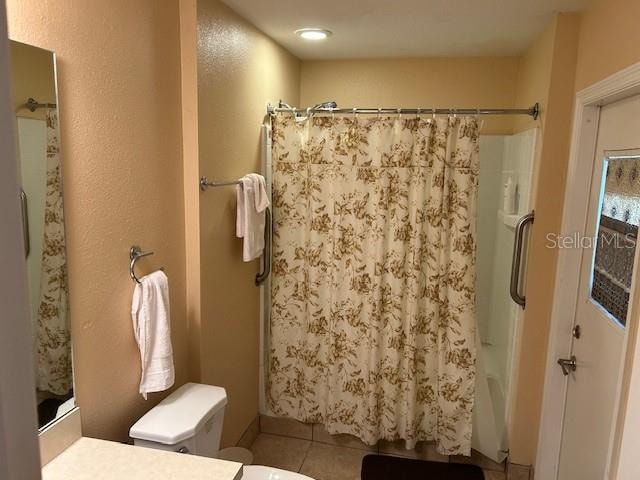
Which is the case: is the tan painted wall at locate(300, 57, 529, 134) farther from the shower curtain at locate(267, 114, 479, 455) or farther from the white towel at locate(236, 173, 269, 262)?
the white towel at locate(236, 173, 269, 262)

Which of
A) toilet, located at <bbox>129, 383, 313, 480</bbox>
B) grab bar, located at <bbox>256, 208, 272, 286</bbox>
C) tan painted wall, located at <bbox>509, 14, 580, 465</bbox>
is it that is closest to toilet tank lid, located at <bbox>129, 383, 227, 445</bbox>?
toilet, located at <bbox>129, 383, 313, 480</bbox>

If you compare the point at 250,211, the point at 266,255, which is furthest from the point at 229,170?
the point at 266,255

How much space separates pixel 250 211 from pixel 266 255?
43 centimetres

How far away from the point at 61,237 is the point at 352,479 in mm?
2002

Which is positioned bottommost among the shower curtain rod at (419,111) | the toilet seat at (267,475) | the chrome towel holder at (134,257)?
the toilet seat at (267,475)

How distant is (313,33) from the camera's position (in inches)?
100

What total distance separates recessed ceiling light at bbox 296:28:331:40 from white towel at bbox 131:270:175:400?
1.51 metres

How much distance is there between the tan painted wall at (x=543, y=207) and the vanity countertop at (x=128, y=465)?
62.8 inches

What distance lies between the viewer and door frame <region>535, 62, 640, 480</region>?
200cm

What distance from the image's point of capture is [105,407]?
166cm

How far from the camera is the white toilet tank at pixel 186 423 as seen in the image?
165 centimetres

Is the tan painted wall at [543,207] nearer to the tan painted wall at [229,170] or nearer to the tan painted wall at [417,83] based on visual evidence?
the tan painted wall at [417,83]

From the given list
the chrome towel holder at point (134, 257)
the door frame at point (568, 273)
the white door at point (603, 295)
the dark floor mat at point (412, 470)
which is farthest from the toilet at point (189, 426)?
the door frame at point (568, 273)

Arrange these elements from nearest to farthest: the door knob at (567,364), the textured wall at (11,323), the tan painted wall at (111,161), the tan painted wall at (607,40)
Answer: the textured wall at (11,323) < the tan painted wall at (111,161) < the tan painted wall at (607,40) < the door knob at (567,364)
